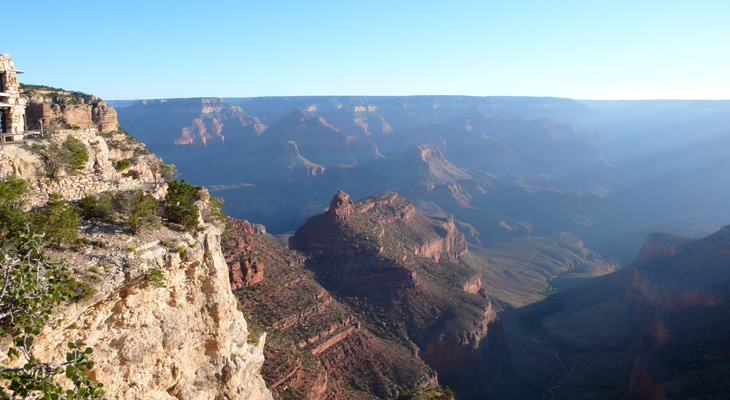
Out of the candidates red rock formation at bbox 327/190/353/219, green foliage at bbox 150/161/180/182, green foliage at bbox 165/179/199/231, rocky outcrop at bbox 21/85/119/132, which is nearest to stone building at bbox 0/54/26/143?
rocky outcrop at bbox 21/85/119/132

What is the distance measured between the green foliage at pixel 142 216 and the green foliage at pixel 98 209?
53 cm

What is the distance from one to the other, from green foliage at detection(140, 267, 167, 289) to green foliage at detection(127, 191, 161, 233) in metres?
1.59

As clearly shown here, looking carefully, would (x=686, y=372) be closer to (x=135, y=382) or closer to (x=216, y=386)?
(x=216, y=386)

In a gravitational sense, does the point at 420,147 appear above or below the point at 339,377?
above

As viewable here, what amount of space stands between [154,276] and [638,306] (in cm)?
6332

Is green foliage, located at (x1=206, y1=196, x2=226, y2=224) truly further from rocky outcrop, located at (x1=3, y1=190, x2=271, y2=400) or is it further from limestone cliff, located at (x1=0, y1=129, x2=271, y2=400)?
rocky outcrop, located at (x1=3, y1=190, x2=271, y2=400)

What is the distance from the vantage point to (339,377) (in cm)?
3394

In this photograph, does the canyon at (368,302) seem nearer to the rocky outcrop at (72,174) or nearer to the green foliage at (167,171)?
the rocky outcrop at (72,174)

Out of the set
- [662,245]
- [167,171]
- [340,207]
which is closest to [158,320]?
[167,171]

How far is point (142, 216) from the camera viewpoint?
12.2 metres

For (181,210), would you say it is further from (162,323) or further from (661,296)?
(661,296)

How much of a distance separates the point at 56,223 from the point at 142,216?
2.19 m

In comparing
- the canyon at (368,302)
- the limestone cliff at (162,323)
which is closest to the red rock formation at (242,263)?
→ the canyon at (368,302)

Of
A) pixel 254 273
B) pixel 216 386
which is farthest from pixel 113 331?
pixel 254 273
